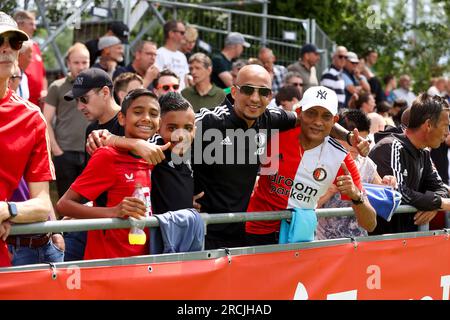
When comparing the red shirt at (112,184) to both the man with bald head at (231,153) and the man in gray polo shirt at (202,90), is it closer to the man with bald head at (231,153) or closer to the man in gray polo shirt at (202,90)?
the man with bald head at (231,153)

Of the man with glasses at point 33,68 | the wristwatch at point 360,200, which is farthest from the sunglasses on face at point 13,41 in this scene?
the man with glasses at point 33,68

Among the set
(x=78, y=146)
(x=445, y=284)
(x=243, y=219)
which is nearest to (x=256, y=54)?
(x=78, y=146)

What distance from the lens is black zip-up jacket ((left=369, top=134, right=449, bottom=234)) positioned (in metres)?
6.97

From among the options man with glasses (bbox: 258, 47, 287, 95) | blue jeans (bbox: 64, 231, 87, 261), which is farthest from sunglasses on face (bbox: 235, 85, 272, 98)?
man with glasses (bbox: 258, 47, 287, 95)

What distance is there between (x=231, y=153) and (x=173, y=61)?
5.89 meters

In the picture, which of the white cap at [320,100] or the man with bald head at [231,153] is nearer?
the man with bald head at [231,153]

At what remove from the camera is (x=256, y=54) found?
15.8 m

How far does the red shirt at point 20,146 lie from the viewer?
4.59 metres

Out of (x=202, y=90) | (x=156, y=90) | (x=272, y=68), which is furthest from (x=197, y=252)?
(x=272, y=68)

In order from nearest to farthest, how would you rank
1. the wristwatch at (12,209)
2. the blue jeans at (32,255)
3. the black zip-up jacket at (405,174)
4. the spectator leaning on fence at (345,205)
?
the wristwatch at (12,209), the blue jeans at (32,255), the spectator leaning on fence at (345,205), the black zip-up jacket at (405,174)

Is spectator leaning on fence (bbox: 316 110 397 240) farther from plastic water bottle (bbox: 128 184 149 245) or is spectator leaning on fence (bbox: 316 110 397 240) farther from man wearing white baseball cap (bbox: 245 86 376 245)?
plastic water bottle (bbox: 128 184 149 245)

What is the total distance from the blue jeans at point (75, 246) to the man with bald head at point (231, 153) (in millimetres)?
801

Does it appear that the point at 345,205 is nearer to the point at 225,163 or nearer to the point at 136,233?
the point at 225,163

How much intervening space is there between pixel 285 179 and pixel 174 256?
1337 millimetres
